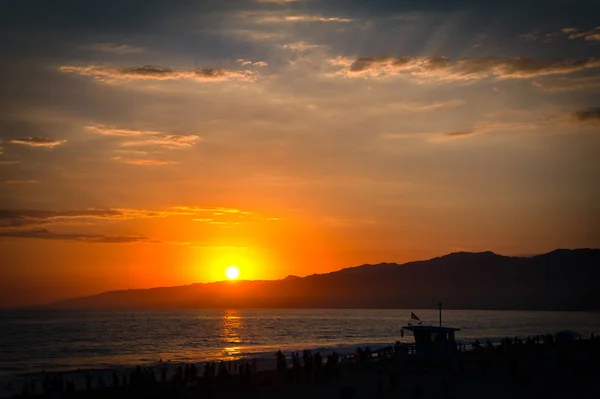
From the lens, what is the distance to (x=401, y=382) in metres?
36.8

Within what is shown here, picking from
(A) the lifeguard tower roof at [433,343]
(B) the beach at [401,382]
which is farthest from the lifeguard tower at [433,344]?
(B) the beach at [401,382]

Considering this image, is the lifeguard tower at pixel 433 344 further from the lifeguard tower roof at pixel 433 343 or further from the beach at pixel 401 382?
the beach at pixel 401 382

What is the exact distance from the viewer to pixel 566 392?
32594 mm

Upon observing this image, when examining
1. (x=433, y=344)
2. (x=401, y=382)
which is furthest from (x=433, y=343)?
(x=401, y=382)

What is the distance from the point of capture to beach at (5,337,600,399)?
32.8 metres

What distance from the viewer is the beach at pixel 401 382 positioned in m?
32.8

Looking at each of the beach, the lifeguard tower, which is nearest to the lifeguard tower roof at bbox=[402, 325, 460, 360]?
the lifeguard tower

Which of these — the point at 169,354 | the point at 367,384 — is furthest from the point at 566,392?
the point at 169,354

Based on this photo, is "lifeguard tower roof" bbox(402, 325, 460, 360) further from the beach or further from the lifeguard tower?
the beach

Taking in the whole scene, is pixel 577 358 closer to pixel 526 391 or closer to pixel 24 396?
pixel 526 391

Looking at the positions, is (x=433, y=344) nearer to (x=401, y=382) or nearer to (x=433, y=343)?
(x=433, y=343)

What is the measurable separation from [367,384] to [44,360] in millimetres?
50761

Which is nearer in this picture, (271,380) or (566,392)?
(566,392)

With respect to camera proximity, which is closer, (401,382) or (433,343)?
(401,382)
